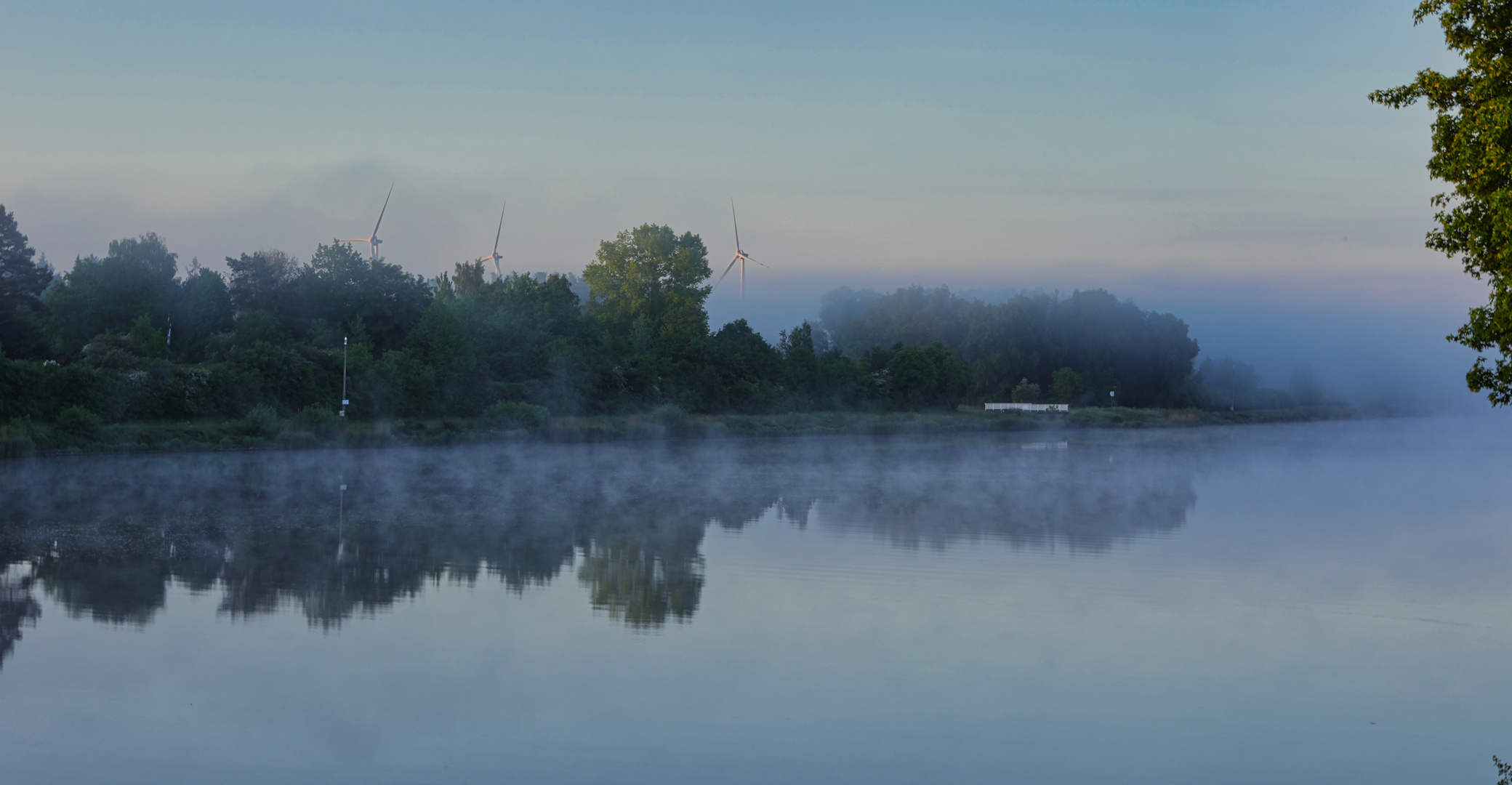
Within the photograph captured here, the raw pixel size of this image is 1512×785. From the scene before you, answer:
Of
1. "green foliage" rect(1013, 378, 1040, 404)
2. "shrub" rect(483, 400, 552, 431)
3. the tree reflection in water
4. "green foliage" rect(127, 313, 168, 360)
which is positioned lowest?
the tree reflection in water

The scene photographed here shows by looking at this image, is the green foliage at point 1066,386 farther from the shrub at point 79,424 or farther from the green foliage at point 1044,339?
the shrub at point 79,424

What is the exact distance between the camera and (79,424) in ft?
88.4

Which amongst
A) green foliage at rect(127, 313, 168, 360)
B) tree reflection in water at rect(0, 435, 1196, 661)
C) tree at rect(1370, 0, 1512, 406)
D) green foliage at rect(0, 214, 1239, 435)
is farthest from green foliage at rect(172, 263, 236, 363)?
tree at rect(1370, 0, 1512, 406)

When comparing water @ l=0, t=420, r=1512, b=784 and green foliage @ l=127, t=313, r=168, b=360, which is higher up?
green foliage @ l=127, t=313, r=168, b=360

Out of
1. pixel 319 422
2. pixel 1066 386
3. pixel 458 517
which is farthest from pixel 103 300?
pixel 1066 386

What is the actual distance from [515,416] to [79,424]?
1518 cm

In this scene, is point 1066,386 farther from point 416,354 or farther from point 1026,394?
point 416,354

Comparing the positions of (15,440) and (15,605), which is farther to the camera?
(15,440)

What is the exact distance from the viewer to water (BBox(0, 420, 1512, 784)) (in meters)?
6.50

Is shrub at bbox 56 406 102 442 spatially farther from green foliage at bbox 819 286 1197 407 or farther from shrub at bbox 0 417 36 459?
green foliage at bbox 819 286 1197 407

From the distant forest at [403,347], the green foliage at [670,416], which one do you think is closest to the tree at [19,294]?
the distant forest at [403,347]

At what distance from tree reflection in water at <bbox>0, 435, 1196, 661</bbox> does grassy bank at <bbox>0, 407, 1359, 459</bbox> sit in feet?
4.96

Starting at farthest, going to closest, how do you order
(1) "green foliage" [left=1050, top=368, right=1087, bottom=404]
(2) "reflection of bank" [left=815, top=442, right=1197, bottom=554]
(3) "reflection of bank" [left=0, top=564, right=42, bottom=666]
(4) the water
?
(1) "green foliage" [left=1050, top=368, right=1087, bottom=404] < (2) "reflection of bank" [left=815, top=442, right=1197, bottom=554] < (3) "reflection of bank" [left=0, top=564, right=42, bottom=666] < (4) the water

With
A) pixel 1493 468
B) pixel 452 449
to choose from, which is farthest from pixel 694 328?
pixel 1493 468
